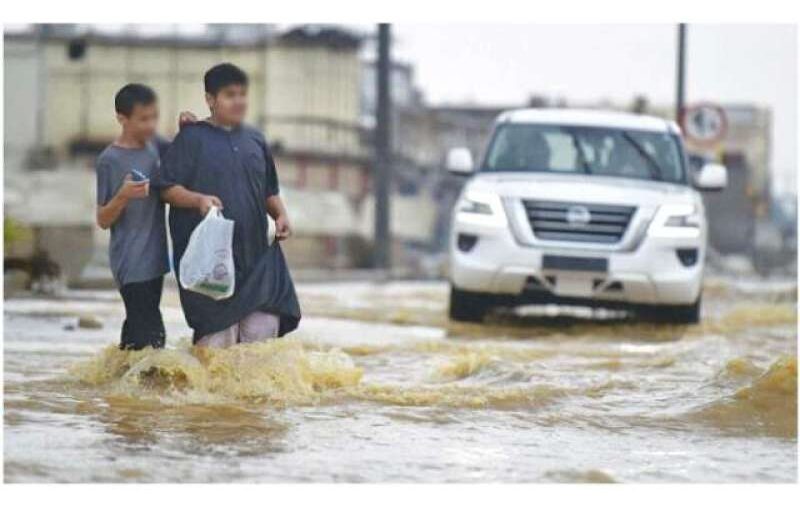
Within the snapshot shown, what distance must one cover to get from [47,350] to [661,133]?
212 inches

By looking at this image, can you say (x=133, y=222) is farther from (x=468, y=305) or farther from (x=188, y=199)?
(x=468, y=305)

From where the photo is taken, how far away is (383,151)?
2591 cm

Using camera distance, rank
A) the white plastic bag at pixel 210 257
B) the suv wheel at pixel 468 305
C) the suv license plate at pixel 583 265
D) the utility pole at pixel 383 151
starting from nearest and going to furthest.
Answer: the white plastic bag at pixel 210 257, the suv license plate at pixel 583 265, the suv wheel at pixel 468 305, the utility pole at pixel 383 151

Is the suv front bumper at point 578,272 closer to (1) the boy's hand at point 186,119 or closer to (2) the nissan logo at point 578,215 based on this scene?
(2) the nissan logo at point 578,215

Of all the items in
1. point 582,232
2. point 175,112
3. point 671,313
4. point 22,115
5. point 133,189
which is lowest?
point 671,313

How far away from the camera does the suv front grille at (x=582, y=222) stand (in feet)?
43.4

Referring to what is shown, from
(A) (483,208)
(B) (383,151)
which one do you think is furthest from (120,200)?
(B) (383,151)

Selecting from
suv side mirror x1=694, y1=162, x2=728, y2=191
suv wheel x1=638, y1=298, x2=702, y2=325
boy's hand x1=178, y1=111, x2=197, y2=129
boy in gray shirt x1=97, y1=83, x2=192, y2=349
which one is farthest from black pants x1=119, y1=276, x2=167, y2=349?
suv side mirror x1=694, y1=162, x2=728, y2=191

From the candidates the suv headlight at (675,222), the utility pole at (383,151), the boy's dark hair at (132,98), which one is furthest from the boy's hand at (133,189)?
the utility pole at (383,151)

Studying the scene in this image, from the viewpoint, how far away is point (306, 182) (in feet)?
110

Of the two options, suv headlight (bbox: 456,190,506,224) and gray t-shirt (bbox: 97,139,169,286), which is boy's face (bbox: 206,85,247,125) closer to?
gray t-shirt (bbox: 97,139,169,286)

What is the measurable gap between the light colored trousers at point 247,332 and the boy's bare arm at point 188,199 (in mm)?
579

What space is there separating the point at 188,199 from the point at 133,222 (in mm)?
328
